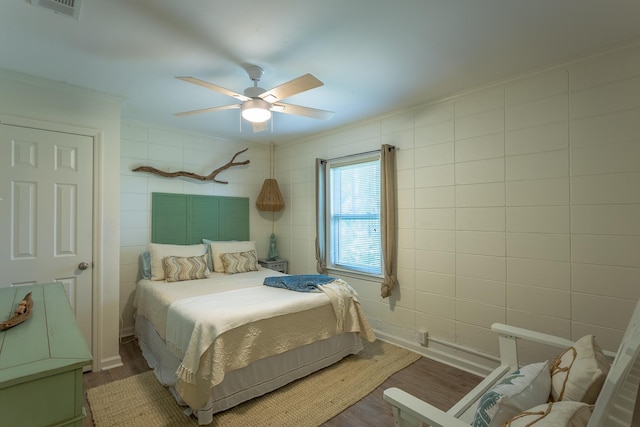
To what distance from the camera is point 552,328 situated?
2.22m

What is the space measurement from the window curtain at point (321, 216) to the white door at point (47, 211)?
2.36 meters

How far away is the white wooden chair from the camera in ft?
1.80

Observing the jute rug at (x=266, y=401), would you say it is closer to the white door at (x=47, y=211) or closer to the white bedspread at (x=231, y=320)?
the white bedspread at (x=231, y=320)

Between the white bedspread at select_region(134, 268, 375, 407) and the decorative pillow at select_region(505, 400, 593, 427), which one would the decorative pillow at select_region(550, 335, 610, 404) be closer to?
the decorative pillow at select_region(505, 400, 593, 427)

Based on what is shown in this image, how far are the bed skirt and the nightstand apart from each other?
1632 mm

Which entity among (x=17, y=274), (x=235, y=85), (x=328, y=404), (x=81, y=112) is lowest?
(x=328, y=404)

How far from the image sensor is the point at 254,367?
224cm

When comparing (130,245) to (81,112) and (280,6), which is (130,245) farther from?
(280,6)

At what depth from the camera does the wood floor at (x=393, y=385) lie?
203cm

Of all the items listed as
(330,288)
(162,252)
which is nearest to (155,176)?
(162,252)

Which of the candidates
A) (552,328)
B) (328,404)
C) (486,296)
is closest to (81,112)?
(328,404)

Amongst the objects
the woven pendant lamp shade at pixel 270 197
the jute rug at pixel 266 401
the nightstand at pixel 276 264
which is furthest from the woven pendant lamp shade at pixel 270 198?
the jute rug at pixel 266 401

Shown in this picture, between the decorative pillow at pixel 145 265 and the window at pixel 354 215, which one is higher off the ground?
the window at pixel 354 215

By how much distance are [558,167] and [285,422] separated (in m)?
2.65
